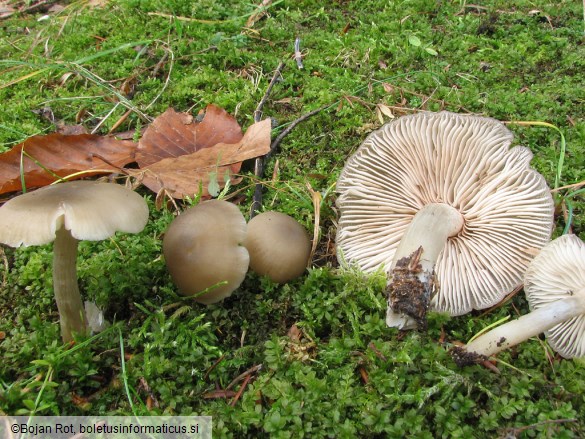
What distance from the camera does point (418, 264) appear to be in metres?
2.08

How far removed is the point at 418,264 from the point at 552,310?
0.56 m

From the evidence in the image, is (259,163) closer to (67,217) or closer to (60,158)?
(60,158)

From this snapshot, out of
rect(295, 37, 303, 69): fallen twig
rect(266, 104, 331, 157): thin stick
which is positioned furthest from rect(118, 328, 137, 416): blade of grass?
rect(295, 37, 303, 69): fallen twig

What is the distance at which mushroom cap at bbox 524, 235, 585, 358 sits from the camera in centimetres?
201

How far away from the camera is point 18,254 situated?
7.95ft

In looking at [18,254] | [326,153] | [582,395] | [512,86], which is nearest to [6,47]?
[18,254]

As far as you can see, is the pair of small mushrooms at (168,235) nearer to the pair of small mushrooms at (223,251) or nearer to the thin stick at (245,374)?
the pair of small mushrooms at (223,251)

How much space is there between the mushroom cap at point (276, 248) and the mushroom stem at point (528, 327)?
783mm

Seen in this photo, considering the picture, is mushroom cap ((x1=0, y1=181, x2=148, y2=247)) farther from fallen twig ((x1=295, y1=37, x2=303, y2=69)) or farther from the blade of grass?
fallen twig ((x1=295, y1=37, x2=303, y2=69))

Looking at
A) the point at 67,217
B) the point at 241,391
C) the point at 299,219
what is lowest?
the point at 241,391

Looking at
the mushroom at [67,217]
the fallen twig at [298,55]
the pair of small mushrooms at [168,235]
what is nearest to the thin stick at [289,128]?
the fallen twig at [298,55]

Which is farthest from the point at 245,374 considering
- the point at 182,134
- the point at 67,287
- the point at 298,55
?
the point at 298,55

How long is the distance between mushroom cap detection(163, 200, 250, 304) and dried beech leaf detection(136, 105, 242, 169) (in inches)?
30.4

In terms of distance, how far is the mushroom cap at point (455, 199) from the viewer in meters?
2.21
